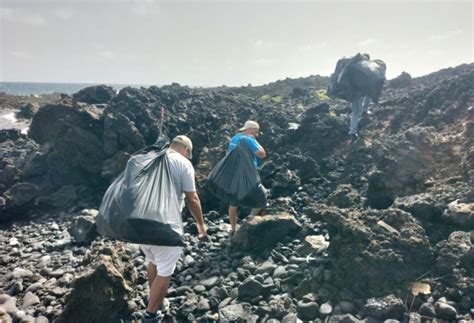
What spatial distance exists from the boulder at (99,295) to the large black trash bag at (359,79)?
425 inches

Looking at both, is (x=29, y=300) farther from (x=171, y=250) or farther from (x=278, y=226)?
(x=278, y=226)

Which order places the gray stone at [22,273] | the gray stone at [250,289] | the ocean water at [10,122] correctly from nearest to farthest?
the gray stone at [250,289] < the gray stone at [22,273] < the ocean water at [10,122]

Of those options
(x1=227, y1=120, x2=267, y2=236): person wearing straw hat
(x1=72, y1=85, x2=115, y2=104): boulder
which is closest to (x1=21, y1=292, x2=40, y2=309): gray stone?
(x1=227, y1=120, x2=267, y2=236): person wearing straw hat

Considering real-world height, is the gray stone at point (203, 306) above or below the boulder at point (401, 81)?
below

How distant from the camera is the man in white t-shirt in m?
4.95

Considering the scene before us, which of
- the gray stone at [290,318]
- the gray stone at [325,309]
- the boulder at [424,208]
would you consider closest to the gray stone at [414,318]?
the gray stone at [325,309]

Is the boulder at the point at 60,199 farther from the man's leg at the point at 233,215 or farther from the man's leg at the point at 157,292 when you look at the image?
the man's leg at the point at 157,292

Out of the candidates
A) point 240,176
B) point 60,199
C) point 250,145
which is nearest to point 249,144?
point 250,145

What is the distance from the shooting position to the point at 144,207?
4676 mm

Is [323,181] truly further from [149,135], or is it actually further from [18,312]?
[18,312]

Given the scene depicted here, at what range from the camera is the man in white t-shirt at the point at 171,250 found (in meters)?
4.95

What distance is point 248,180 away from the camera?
739cm

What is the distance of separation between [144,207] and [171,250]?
2.38ft

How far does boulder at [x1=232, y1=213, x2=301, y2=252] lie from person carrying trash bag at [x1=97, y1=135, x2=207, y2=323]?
1967mm
